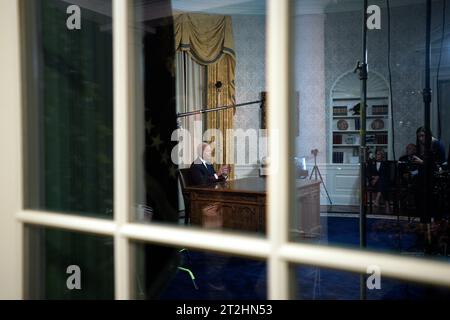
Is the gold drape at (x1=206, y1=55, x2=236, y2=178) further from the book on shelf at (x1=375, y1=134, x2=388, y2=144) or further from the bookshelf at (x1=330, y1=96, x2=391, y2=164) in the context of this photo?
the book on shelf at (x1=375, y1=134, x2=388, y2=144)

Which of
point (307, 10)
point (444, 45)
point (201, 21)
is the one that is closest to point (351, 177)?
point (444, 45)

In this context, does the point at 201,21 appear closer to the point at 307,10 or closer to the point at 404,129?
the point at 307,10

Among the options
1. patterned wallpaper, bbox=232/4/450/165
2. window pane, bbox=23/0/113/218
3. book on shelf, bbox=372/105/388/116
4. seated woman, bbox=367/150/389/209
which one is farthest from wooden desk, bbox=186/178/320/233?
book on shelf, bbox=372/105/388/116

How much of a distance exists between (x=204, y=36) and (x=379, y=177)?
3.68 meters

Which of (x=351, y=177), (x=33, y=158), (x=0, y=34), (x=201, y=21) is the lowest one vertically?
(x=351, y=177)

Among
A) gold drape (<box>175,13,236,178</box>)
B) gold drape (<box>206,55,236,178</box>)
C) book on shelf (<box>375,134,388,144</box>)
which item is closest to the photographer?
gold drape (<box>175,13,236,178</box>)

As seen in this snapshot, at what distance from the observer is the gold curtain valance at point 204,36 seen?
21.1 feet

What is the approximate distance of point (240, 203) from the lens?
385cm

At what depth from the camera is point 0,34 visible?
0.86m

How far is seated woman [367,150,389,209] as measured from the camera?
644cm

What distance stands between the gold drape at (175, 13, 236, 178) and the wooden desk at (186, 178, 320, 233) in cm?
271

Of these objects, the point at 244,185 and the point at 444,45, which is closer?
the point at 244,185

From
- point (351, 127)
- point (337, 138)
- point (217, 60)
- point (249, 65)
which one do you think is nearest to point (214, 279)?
point (217, 60)

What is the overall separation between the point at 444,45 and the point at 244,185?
4.80 metres
